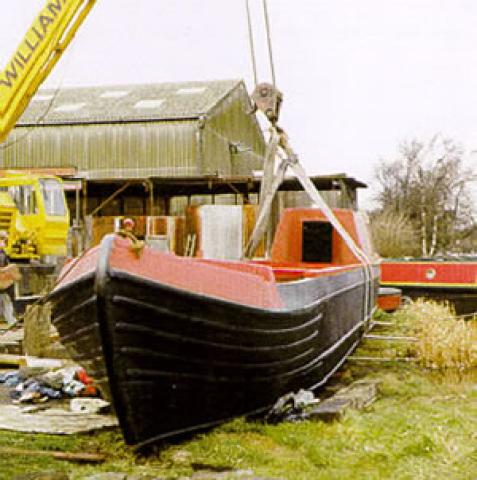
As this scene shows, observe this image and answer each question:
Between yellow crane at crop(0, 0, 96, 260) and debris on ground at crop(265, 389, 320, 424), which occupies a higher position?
yellow crane at crop(0, 0, 96, 260)

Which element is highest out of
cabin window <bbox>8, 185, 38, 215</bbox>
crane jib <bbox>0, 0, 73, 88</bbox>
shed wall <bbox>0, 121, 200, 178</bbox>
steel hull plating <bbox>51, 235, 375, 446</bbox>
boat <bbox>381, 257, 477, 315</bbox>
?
crane jib <bbox>0, 0, 73, 88</bbox>

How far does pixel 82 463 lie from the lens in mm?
5199

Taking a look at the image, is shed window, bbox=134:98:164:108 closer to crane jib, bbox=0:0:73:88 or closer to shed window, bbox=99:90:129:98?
shed window, bbox=99:90:129:98

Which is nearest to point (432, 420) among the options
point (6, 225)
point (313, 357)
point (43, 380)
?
point (313, 357)

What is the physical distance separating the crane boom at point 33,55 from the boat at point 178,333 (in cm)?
846

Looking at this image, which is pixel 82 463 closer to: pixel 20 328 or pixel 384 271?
pixel 20 328

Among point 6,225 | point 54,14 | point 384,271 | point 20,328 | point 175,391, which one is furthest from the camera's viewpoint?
point 384,271

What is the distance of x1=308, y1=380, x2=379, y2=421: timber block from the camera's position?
6266mm

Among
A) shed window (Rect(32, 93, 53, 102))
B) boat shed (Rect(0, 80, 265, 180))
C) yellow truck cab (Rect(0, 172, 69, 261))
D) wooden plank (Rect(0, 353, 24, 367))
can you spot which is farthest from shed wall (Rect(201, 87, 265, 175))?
wooden plank (Rect(0, 353, 24, 367))

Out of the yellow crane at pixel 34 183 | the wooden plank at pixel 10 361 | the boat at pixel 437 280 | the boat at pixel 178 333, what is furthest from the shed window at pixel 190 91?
the boat at pixel 178 333

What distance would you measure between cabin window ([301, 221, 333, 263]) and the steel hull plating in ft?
17.0

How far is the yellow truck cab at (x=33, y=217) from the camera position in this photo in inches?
631

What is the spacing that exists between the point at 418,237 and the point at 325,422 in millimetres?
32578

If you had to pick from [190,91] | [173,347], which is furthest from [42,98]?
[173,347]
